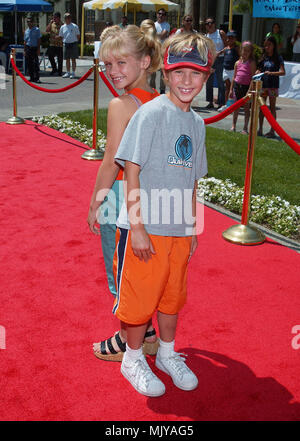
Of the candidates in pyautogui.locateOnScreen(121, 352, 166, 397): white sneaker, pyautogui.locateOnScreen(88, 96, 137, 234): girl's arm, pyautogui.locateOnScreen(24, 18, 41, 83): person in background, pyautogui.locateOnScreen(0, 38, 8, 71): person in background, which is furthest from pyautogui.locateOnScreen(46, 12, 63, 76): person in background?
pyautogui.locateOnScreen(121, 352, 166, 397): white sneaker

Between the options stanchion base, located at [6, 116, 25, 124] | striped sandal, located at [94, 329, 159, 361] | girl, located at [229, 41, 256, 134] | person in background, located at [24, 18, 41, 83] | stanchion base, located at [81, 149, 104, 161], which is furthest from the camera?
person in background, located at [24, 18, 41, 83]

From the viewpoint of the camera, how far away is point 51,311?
3732 mm

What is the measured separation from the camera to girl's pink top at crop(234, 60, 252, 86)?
986 cm

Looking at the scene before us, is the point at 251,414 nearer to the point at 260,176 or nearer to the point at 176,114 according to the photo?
the point at 176,114

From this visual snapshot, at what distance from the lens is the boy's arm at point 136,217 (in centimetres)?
255

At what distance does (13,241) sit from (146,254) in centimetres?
269

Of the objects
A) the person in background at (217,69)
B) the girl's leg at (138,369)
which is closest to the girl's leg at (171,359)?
the girl's leg at (138,369)

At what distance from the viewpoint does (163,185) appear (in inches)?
102

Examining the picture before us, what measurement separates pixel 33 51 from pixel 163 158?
636 inches

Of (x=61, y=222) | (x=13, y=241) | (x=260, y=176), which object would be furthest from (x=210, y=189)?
(x=13, y=241)

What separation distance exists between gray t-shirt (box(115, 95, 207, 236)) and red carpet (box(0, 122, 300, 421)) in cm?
92

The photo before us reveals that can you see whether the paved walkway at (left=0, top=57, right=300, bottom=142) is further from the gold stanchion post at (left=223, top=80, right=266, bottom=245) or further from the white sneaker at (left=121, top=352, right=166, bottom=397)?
the white sneaker at (left=121, top=352, right=166, bottom=397)

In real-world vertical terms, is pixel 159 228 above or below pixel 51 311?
above

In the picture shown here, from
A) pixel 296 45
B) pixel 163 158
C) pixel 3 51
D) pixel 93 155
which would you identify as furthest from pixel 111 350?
pixel 3 51
